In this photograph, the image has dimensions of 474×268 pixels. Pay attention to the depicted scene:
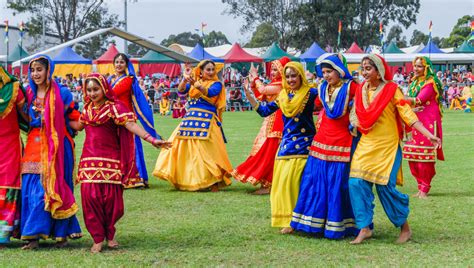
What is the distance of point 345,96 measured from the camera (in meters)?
6.89

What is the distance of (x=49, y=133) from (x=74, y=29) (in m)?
45.0

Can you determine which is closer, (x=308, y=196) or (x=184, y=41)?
(x=308, y=196)

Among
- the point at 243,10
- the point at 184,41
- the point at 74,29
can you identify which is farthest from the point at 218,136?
the point at 184,41

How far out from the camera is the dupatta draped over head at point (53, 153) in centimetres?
634

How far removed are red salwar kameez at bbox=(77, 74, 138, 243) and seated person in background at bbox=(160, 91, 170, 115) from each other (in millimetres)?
25206

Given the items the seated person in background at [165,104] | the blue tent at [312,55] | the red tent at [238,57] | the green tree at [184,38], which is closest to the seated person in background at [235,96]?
the red tent at [238,57]

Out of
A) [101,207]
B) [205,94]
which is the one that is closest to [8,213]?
[101,207]

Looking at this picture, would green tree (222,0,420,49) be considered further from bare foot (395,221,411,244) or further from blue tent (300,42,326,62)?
bare foot (395,221,411,244)

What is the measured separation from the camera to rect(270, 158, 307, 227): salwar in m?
7.24

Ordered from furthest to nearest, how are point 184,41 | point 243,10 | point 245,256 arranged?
point 184,41
point 243,10
point 245,256

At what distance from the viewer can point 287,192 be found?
7.25 m

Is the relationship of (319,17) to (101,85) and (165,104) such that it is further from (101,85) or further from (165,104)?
(101,85)

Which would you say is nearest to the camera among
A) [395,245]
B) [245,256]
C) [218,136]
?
[245,256]

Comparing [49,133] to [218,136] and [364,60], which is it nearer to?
[364,60]
